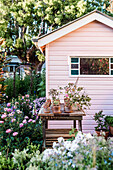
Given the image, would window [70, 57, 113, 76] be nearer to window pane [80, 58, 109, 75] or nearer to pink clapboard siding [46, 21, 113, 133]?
window pane [80, 58, 109, 75]

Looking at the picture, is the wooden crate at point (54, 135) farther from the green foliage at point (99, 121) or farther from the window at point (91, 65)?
the window at point (91, 65)

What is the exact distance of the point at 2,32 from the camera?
15023mm

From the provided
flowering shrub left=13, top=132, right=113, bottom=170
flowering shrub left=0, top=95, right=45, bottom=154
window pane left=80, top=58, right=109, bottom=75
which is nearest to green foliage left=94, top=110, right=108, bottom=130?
window pane left=80, top=58, right=109, bottom=75

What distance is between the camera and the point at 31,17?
15102mm

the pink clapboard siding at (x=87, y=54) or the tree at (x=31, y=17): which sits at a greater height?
the tree at (x=31, y=17)

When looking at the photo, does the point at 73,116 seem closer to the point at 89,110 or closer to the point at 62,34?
the point at 89,110

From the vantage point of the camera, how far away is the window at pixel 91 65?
6.13 meters

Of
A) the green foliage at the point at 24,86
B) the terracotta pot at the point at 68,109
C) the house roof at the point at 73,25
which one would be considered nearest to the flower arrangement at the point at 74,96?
the terracotta pot at the point at 68,109

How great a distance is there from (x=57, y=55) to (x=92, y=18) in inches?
61.6

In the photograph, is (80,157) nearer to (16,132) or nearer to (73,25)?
(16,132)

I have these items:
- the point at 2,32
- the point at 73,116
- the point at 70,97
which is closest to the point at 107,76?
the point at 70,97

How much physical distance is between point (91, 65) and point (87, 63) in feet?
0.48

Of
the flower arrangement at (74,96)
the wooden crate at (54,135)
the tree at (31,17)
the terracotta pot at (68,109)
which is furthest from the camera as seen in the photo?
the tree at (31,17)

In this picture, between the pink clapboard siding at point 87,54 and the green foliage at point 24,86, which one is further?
the green foliage at point 24,86
